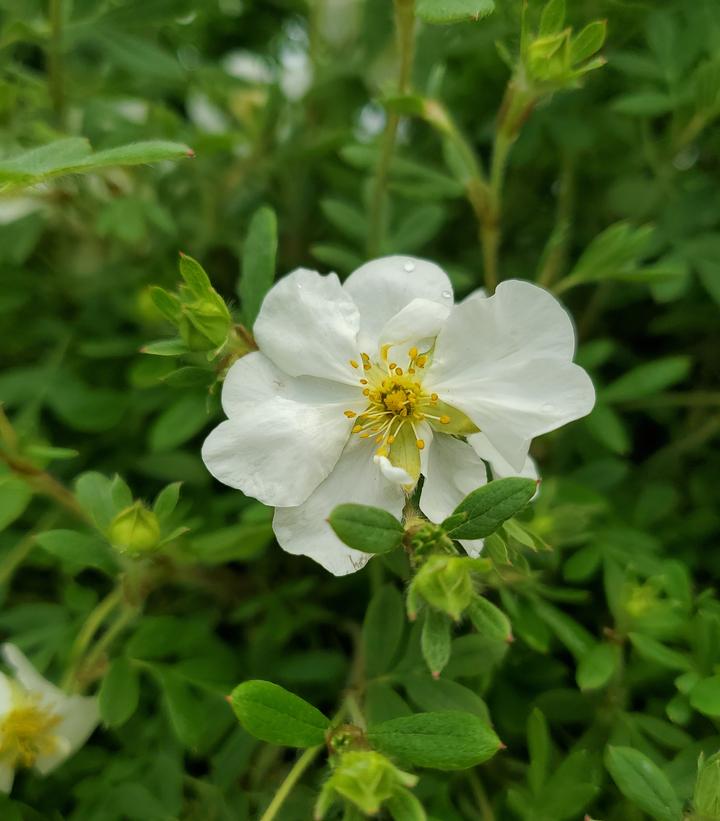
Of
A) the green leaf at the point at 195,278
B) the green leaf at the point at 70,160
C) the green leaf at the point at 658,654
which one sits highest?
the green leaf at the point at 70,160

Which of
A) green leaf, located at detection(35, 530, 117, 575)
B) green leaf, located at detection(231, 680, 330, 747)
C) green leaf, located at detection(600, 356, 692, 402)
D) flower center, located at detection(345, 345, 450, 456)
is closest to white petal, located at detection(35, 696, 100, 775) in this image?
green leaf, located at detection(35, 530, 117, 575)

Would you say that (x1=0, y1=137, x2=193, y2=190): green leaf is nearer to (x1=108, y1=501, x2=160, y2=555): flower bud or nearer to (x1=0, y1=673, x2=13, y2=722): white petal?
(x1=108, y1=501, x2=160, y2=555): flower bud

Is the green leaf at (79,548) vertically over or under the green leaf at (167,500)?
under

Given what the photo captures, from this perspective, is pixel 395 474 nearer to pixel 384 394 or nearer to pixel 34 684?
pixel 384 394

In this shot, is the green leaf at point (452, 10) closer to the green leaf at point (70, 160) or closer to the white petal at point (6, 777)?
the green leaf at point (70, 160)

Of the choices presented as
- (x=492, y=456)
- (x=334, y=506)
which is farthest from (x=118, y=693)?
(x=492, y=456)

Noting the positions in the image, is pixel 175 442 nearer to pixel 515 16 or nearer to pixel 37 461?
pixel 37 461

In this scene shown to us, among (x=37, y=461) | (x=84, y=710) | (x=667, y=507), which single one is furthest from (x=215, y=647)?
(x=667, y=507)

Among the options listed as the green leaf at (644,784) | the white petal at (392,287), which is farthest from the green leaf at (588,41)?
the green leaf at (644,784)
